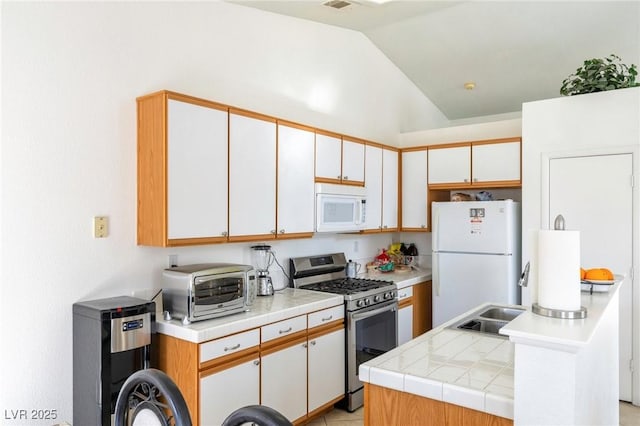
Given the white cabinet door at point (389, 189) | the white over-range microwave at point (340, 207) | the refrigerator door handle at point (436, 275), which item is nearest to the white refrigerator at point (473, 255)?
the refrigerator door handle at point (436, 275)

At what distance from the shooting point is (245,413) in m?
1.00

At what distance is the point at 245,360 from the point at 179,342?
0.40m

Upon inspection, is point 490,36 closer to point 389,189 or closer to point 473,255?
point 389,189

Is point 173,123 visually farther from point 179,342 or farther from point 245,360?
point 245,360

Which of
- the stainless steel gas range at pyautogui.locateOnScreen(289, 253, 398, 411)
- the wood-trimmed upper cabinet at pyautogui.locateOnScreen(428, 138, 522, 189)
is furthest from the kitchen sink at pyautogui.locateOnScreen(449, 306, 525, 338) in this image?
the wood-trimmed upper cabinet at pyautogui.locateOnScreen(428, 138, 522, 189)

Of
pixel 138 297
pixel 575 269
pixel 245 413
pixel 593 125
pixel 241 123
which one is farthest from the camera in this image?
pixel 593 125

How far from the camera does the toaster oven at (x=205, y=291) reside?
8.14 feet

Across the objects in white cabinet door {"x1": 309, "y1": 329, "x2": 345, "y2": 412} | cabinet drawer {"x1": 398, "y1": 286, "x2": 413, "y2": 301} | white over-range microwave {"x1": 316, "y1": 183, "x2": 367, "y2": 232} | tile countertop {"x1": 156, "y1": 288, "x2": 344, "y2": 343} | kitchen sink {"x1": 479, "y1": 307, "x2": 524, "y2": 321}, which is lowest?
white cabinet door {"x1": 309, "y1": 329, "x2": 345, "y2": 412}

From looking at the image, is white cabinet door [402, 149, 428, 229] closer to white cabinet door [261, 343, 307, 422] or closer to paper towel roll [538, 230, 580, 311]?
white cabinet door [261, 343, 307, 422]

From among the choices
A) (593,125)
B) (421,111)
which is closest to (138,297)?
(593,125)

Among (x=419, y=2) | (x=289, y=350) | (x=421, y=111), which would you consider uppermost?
(x=419, y=2)

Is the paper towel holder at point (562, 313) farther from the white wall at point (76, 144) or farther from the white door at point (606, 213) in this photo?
the white door at point (606, 213)

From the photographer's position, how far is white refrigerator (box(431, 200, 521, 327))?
4047 mm

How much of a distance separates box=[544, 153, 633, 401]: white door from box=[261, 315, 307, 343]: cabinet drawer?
8.00ft
